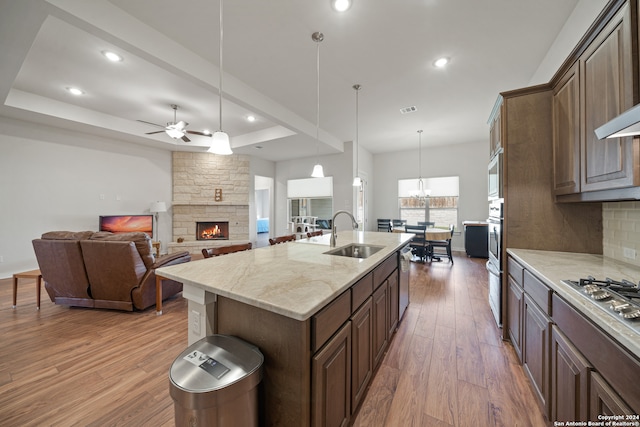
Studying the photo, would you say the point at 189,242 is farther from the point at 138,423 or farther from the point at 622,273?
the point at 622,273

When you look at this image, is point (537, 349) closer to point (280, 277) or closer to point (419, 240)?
point (280, 277)

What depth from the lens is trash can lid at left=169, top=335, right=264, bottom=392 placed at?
0.86m

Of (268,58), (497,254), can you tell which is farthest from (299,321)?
(268,58)

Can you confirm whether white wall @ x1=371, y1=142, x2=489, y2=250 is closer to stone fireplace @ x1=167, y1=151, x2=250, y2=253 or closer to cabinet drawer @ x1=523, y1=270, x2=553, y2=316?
stone fireplace @ x1=167, y1=151, x2=250, y2=253

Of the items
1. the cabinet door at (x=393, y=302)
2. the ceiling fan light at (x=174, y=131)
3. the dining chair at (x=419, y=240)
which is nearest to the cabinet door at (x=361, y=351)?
the cabinet door at (x=393, y=302)

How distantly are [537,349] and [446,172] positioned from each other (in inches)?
235

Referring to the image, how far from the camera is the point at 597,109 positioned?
4.41 ft

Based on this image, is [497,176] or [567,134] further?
[497,176]

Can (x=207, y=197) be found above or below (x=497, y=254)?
above

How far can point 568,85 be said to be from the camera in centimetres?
166

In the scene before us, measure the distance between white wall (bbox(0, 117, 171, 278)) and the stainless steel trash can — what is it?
5.70m

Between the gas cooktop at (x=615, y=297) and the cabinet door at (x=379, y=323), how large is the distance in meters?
1.04

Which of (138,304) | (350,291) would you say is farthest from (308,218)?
(350,291)

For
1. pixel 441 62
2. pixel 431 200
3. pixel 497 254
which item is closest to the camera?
pixel 497 254
